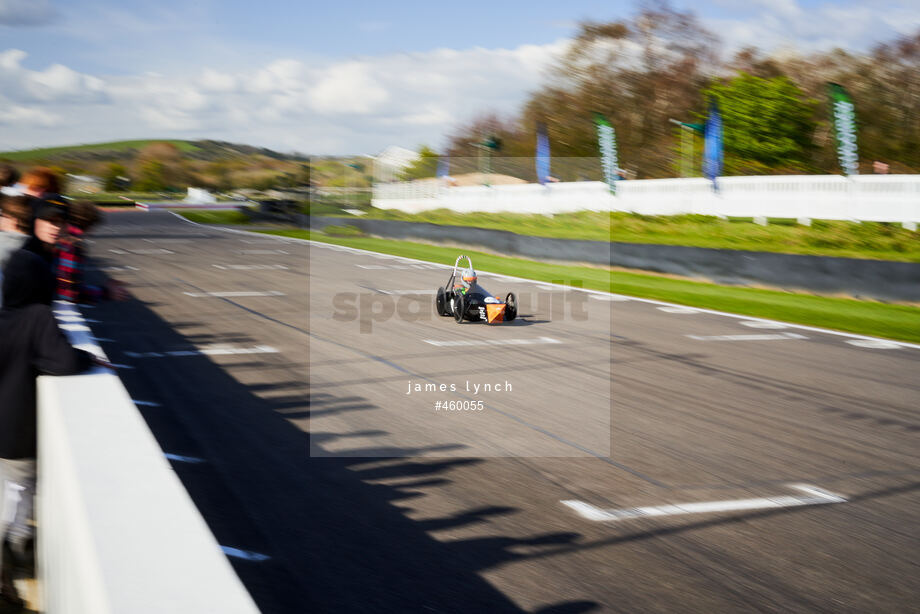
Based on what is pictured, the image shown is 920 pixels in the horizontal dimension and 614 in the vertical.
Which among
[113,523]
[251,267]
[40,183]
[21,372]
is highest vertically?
[40,183]

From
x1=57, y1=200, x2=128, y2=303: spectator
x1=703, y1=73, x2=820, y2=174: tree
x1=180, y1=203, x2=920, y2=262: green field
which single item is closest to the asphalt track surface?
x1=57, y1=200, x2=128, y2=303: spectator

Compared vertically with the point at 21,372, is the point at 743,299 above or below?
below

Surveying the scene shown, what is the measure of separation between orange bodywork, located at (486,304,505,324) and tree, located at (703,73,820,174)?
41.6 m

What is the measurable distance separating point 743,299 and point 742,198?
14314 mm

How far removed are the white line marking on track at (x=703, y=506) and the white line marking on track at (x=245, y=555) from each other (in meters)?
2.07

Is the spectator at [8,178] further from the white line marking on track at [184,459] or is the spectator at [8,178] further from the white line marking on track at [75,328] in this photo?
the white line marking on track at [184,459]

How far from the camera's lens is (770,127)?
51531mm

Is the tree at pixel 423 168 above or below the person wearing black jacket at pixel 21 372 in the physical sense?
above

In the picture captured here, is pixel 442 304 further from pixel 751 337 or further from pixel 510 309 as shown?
pixel 751 337

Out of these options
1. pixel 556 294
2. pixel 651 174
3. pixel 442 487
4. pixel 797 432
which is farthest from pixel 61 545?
pixel 651 174

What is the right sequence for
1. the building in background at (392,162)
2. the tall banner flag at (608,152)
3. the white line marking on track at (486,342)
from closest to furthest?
the white line marking on track at (486,342)
the tall banner flag at (608,152)
the building in background at (392,162)

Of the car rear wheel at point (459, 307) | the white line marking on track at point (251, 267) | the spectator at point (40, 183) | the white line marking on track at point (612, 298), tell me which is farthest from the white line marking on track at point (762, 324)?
the white line marking on track at point (251, 267)

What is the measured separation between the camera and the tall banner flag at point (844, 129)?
26125 mm

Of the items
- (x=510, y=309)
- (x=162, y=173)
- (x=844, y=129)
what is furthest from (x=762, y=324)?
(x=162, y=173)
